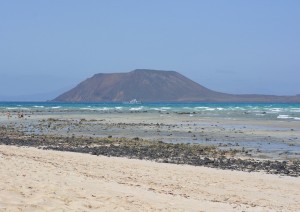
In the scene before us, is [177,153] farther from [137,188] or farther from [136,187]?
[137,188]

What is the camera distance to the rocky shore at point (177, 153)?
17.6 metres

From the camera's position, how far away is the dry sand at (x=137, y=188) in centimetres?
951

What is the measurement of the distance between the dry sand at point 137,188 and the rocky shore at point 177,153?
1437 mm

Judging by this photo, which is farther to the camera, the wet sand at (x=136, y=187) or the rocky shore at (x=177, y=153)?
the rocky shore at (x=177, y=153)

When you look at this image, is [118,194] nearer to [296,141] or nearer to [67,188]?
[67,188]

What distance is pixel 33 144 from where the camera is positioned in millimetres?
25656

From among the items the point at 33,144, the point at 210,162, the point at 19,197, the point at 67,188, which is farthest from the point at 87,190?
the point at 33,144

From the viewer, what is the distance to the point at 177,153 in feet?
71.6

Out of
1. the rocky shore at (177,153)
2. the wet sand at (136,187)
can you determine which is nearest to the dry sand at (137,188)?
the wet sand at (136,187)

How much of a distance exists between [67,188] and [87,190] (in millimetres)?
452

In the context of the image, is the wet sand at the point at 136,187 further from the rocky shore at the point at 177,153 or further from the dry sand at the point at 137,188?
the rocky shore at the point at 177,153

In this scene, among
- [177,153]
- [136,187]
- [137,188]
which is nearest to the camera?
[137,188]

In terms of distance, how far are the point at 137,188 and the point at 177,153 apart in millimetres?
9774

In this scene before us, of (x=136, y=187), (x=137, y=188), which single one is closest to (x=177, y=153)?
(x=136, y=187)
